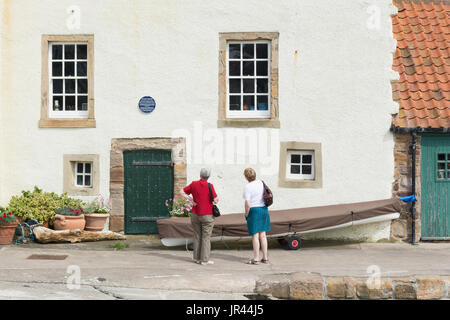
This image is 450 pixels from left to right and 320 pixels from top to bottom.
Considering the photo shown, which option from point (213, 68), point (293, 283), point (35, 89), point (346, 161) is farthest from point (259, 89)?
point (293, 283)

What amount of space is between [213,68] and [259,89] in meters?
1.04

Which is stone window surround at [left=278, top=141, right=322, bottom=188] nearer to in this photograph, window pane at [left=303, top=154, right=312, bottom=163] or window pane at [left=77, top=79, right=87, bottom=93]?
window pane at [left=303, top=154, right=312, bottom=163]

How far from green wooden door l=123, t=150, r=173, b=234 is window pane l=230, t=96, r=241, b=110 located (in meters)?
1.62

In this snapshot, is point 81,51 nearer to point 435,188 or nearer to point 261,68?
point 261,68

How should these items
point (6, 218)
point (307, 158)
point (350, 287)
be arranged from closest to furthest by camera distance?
point (350, 287)
point (6, 218)
point (307, 158)

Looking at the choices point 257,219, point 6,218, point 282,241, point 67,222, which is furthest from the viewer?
point 67,222

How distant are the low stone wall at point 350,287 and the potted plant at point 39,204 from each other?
17.6ft

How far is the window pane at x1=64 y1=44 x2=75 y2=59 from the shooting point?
511 inches

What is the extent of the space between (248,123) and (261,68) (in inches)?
47.2

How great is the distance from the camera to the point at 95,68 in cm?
1276

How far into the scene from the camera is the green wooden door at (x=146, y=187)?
1268 centimetres

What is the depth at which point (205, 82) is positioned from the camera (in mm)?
12648

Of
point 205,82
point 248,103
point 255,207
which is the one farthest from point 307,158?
point 255,207

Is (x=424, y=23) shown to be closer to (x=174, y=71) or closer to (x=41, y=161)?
(x=174, y=71)
